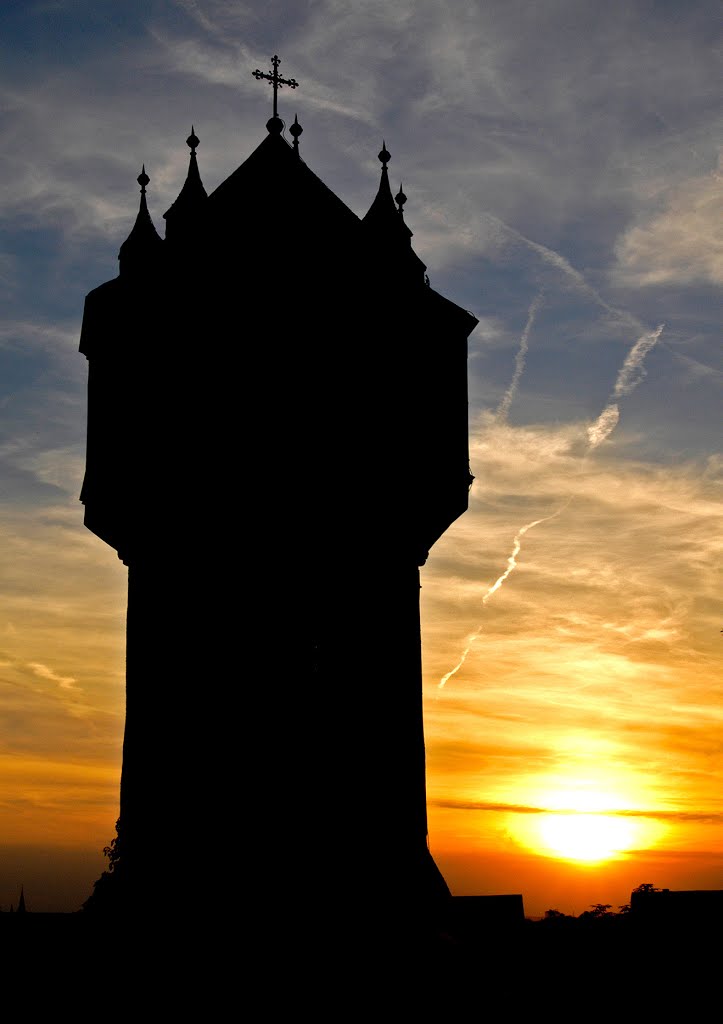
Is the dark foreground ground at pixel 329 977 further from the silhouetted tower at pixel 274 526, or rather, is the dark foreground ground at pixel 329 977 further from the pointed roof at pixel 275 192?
the pointed roof at pixel 275 192

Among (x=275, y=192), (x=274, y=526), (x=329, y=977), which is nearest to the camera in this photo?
(x=329, y=977)

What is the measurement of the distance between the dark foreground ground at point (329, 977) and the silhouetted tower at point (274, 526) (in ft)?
2.81

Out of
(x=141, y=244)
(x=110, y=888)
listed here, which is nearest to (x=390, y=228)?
(x=141, y=244)

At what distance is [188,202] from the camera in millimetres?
31203

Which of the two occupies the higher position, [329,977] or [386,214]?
[386,214]

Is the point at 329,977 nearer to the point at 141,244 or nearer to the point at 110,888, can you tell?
the point at 110,888

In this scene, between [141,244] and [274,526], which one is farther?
[141,244]

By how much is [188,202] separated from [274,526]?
28.6 ft

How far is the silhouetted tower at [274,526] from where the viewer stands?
2733cm

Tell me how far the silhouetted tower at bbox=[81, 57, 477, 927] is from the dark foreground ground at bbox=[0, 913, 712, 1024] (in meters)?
0.86

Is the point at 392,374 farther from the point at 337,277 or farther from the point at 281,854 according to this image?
the point at 281,854

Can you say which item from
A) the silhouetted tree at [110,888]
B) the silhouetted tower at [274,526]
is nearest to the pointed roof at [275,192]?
the silhouetted tower at [274,526]

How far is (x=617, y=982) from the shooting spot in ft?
97.8

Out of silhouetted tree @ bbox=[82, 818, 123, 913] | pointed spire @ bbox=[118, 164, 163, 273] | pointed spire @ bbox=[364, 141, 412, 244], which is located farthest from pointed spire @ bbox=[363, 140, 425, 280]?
silhouetted tree @ bbox=[82, 818, 123, 913]
